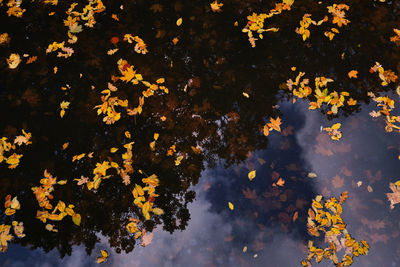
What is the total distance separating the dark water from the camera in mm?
3291

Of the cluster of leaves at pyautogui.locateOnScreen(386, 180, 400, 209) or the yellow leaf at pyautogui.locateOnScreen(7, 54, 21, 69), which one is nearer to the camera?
the cluster of leaves at pyautogui.locateOnScreen(386, 180, 400, 209)

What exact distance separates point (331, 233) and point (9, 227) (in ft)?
12.7

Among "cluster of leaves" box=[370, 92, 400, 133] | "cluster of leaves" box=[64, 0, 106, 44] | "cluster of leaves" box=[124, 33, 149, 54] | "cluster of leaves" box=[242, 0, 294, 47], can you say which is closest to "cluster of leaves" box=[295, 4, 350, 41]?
"cluster of leaves" box=[242, 0, 294, 47]

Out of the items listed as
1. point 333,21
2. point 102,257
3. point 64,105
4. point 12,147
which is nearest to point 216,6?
point 333,21

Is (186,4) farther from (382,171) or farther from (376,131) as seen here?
(382,171)

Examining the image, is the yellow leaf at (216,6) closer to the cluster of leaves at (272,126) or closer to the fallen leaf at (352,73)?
the cluster of leaves at (272,126)

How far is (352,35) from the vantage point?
4.28 metres

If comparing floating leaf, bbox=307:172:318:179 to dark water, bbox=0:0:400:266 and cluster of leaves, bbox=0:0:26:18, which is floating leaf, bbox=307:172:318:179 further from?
cluster of leaves, bbox=0:0:26:18

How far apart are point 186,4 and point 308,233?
4090 mm

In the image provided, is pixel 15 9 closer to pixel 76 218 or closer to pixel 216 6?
pixel 216 6

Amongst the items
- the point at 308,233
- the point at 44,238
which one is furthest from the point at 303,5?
the point at 44,238

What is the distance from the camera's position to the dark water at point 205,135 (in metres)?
3.29

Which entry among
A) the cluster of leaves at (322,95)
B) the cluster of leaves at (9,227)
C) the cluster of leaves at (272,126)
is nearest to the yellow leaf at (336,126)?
the cluster of leaves at (322,95)

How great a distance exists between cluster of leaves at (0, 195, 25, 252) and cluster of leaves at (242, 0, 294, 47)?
13.2 ft
